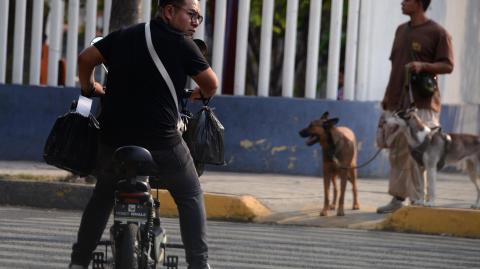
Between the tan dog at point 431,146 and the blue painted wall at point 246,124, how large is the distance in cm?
339

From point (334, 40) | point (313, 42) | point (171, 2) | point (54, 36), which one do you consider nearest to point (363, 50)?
point (334, 40)

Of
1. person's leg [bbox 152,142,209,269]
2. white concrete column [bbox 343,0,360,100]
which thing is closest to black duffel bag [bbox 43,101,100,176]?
person's leg [bbox 152,142,209,269]

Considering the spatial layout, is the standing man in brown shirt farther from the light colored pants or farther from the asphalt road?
the asphalt road

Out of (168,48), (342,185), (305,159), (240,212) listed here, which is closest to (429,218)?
(342,185)

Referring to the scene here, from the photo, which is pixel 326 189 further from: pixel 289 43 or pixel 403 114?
pixel 289 43

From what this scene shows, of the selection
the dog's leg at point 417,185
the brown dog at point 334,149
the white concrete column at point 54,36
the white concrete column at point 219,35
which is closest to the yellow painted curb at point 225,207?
the brown dog at point 334,149

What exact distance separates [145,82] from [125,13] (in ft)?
21.8

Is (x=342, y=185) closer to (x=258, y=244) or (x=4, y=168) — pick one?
(x=258, y=244)

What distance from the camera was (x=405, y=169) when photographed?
1183 cm

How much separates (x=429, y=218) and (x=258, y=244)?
207 cm

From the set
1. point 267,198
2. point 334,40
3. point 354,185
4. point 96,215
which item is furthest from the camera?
point 334,40

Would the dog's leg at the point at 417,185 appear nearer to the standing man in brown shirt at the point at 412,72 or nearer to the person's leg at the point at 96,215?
the standing man in brown shirt at the point at 412,72

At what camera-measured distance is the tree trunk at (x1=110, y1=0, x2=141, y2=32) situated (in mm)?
12586

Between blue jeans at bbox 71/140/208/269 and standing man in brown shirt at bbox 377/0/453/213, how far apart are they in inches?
212
